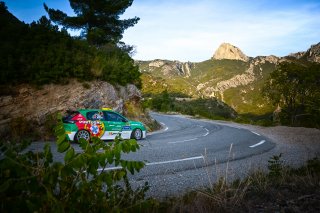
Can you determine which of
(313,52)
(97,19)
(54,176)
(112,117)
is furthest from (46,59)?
(313,52)

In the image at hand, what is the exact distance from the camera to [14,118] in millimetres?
11180

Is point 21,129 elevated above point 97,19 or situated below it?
below

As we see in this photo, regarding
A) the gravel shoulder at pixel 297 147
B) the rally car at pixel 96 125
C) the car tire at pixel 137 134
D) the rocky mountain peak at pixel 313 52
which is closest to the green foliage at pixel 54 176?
the gravel shoulder at pixel 297 147

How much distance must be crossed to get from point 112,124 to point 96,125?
941 mm

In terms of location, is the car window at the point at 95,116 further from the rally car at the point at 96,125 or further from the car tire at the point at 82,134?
the car tire at the point at 82,134

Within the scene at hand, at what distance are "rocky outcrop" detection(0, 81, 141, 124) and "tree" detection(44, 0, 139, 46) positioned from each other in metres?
6.82

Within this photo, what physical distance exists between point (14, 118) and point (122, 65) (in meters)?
8.18

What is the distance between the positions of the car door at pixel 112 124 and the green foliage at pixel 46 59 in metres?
3.36

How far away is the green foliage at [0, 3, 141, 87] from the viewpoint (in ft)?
41.3

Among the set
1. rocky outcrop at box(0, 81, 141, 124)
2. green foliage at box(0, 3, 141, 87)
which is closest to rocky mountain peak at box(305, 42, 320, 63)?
green foliage at box(0, 3, 141, 87)

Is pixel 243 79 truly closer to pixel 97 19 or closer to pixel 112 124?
pixel 97 19

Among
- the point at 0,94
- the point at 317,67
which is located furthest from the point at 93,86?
the point at 317,67

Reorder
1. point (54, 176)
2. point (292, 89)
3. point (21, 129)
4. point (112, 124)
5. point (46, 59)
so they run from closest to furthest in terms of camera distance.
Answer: point (54, 176)
point (21, 129)
point (112, 124)
point (46, 59)
point (292, 89)

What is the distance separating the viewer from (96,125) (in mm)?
11641
